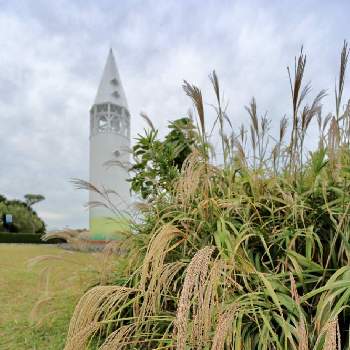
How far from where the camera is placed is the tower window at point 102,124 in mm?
17545

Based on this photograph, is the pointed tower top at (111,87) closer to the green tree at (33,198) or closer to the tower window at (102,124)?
the tower window at (102,124)

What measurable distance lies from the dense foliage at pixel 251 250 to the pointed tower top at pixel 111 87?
16027 millimetres

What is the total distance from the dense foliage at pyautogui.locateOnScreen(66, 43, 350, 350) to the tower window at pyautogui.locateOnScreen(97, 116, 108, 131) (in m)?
15.7

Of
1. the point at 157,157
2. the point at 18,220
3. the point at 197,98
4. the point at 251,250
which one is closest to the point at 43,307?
the point at 157,157

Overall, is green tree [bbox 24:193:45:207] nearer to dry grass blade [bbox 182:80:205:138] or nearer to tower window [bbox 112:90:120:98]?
tower window [bbox 112:90:120:98]

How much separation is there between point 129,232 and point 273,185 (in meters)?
1.27

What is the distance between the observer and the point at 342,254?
5.37ft

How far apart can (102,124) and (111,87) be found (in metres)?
2.16

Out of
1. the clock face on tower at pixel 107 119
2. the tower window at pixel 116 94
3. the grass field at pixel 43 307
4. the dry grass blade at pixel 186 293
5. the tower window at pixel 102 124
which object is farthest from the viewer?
the tower window at pixel 116 94

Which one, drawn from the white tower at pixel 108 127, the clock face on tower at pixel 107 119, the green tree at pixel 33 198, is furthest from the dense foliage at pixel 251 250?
the green tree at pixel 33 198

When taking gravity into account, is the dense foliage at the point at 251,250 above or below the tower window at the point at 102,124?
below

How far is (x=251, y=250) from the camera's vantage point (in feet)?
5.96

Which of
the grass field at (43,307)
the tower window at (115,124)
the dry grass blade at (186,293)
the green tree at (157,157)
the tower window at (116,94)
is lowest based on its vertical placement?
the grass field at (43,307)

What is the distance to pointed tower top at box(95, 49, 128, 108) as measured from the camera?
17.5m
